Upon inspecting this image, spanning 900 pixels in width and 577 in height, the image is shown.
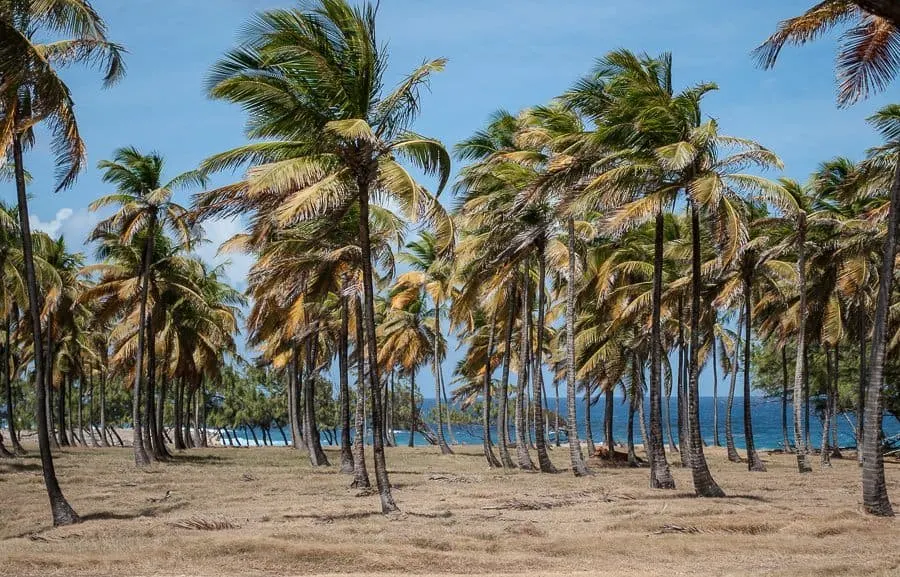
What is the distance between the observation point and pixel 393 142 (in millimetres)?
16984

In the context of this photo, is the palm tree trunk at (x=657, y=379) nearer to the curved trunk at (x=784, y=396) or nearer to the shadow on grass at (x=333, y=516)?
the shadow on grass at (x=333, y=516)

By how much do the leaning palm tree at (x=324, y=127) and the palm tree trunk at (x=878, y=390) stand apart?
26.1ft

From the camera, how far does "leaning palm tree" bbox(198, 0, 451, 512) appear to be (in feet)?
51.6

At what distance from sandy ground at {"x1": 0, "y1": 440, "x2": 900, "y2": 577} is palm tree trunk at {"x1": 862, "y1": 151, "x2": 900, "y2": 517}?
633 millimetres

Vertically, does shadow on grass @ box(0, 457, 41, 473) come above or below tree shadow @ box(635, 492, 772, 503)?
below

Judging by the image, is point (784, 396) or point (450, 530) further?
point (784, 396)

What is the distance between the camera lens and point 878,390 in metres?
14.8

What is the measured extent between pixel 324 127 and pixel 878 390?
418 inches

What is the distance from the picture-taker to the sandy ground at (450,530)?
37.6 feet

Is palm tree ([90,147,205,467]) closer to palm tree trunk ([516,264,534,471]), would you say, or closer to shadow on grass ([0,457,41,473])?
shadow on grass ([0,457,41,473])

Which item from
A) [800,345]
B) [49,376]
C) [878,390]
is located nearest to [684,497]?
[878,390]

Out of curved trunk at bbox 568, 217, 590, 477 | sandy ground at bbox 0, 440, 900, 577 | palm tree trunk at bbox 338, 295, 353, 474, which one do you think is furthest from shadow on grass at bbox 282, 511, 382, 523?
curved trunk at bbox 568, 217, 590, 477

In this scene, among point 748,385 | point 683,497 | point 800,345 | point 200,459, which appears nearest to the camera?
point 683,497

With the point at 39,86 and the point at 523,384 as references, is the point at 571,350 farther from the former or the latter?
the point at 39,86
